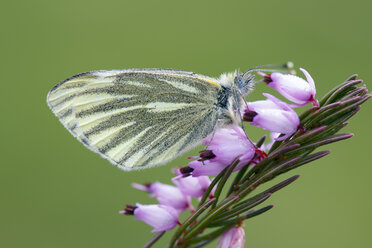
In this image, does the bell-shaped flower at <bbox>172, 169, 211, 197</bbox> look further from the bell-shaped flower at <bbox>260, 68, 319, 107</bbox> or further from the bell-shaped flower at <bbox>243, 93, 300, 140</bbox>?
the bell-shaped flower at <bbox>260, 68, 319, 107</bbox>

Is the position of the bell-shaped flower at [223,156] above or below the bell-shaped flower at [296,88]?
below

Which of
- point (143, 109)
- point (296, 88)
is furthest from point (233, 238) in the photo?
point (143, 109)

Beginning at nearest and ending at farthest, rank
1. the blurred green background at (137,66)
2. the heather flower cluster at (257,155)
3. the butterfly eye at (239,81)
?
the heather flower cluster at (257,155) → the butterfly eye at (239,81) → the blurred green background at (137,66)

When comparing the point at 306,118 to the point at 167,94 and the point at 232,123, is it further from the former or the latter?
the point at 167,94

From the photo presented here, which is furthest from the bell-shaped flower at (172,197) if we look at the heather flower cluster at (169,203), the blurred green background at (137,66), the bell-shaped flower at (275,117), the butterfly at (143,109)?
the blurred green background at (137,66)

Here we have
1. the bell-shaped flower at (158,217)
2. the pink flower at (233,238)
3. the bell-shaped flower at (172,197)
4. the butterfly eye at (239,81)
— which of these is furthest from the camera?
the butterfly eye at (239,81)

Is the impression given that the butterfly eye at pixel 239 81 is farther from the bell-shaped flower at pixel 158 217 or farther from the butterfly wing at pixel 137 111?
the bell-shaped flower at pixel 158 217

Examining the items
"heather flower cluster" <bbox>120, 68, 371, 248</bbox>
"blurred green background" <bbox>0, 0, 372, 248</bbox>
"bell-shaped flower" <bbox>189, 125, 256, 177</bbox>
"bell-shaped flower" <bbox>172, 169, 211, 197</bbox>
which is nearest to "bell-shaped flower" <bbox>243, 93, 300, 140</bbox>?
"heather flower cluster" <bbox>120, 68, 371, 248</bbox>
